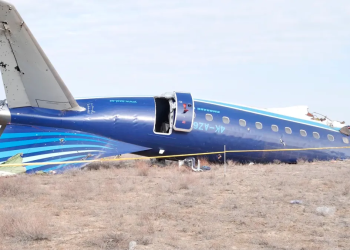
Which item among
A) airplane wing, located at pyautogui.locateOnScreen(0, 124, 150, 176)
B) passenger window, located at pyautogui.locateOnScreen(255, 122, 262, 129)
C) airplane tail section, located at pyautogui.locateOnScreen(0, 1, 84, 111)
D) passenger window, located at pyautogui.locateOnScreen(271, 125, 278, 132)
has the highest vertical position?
airplane tail section, located at pyautogui.locateOnScreen(0, 1, 84, 111)

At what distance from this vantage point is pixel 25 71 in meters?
17.0

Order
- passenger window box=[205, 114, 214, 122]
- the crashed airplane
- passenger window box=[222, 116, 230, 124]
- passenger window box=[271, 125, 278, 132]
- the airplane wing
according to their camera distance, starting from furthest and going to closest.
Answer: passenger window box=[271, 125, 278, 132], passenger window box=[222, 116, 230, 124], passenger window box=[205, 114, 214, 122], the crashed airplane, the airplane wing

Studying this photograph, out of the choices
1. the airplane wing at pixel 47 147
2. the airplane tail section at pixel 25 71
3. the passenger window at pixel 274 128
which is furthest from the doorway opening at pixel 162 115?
the passenger window at pixel 274 128

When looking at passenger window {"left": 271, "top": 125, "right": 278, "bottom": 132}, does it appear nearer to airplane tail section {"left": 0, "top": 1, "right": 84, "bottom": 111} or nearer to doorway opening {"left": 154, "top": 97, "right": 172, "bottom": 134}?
doorway opening {"left": 154, "top": 97, "right": 172, "bottom": 134}

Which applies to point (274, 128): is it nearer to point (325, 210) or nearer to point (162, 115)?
point (162, 115)

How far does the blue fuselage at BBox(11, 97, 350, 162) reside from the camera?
18891 mm

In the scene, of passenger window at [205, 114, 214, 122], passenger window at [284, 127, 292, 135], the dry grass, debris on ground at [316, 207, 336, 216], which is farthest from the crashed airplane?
debris on ground at [316, 207, 336, 216]

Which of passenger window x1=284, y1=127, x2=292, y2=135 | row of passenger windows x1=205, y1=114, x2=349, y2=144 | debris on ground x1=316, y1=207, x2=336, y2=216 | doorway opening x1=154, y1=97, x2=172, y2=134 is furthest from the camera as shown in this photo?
passenger window x1=284, y1=127, x2=292, y2=135

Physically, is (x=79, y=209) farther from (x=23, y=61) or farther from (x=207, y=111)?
(x=207, y=111)

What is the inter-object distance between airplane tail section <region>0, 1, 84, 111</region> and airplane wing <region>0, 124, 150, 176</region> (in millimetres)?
1164

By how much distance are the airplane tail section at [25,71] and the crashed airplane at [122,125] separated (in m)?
0.04

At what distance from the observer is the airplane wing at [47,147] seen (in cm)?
1677

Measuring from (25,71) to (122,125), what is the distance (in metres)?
4.93

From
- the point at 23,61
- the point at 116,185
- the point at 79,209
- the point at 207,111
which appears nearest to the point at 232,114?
the point at 207,111
